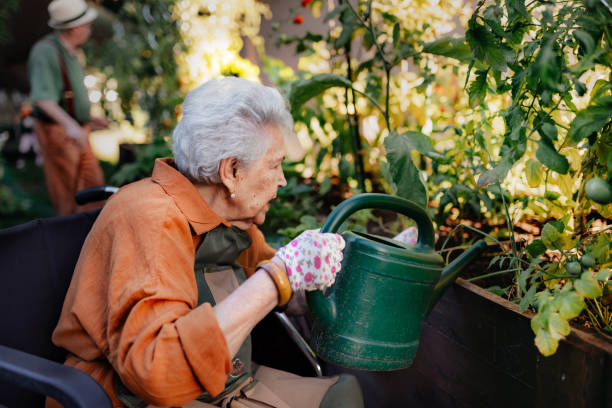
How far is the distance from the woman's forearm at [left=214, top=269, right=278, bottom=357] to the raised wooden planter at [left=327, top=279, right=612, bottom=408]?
58 centimetres

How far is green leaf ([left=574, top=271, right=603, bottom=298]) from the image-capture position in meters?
0.90

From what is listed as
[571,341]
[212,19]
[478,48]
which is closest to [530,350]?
[571,341]

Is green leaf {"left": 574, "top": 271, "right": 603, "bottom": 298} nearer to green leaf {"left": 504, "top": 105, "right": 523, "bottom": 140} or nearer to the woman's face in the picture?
green leaf {"left": 504, "top": 105, "right": 523, "bottom": 140}

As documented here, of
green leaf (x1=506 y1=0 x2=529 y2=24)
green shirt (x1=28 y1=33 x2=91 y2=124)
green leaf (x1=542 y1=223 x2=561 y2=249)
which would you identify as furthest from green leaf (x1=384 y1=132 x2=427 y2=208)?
green shirt (x1=28 y1=33 x2=91 y2=124)

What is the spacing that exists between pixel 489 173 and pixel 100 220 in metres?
0.94

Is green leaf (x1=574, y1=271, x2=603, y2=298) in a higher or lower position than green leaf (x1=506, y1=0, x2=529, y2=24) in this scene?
lower

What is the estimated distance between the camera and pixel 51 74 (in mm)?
3207

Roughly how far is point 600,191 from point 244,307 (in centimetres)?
75

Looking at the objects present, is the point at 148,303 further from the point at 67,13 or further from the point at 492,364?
the point at 67,13

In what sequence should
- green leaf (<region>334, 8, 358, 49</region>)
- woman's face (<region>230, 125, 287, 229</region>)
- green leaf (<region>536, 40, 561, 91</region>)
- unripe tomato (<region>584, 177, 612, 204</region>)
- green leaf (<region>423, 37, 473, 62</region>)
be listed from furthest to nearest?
green leaf (<region>334, 8, 358, 49</region>) < green leaf (<region>423, 37, 473, 62</region>) < woman's face (<region>230, 125, 287, 229</region>) < unripe tomato (<region>584, 177, 612, 204</region>) < green leaf (<region>536, 40, 561, 91</region>)

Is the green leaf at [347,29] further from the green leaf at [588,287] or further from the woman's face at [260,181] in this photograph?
the green leaf at [588,287]

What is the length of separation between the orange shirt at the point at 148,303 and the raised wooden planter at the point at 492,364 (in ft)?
2.23

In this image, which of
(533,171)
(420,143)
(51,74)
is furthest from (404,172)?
(51,74)

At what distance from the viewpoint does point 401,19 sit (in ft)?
7.17
